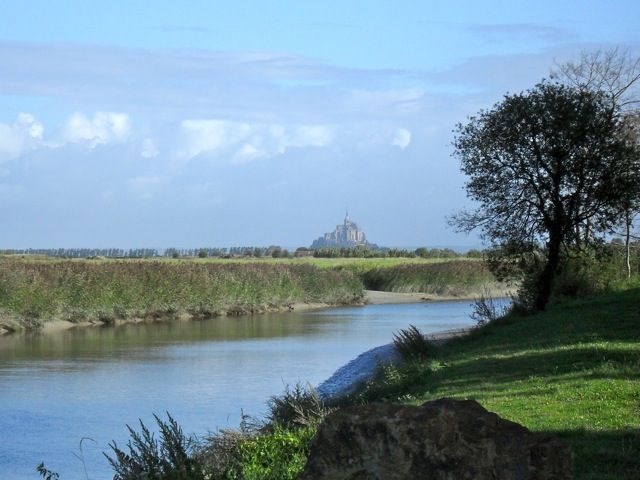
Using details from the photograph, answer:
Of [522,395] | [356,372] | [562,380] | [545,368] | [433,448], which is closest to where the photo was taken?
[433,448]

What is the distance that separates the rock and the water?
9543 mm

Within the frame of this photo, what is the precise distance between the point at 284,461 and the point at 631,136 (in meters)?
20.6

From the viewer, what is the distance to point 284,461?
32.0ft

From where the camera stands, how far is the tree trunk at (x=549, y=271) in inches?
1067

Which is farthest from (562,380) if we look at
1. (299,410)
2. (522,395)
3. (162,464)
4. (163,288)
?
(163,288)

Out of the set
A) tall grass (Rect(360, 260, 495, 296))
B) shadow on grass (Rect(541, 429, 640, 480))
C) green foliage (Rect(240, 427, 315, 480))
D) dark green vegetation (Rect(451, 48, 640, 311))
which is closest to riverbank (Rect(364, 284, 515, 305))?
tall grass (Rect(360, 260, 495, 296))

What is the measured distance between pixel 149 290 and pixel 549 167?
24840 millimetres

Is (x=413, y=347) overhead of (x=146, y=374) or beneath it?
overhead

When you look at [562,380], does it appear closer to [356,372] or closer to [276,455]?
[276,455]

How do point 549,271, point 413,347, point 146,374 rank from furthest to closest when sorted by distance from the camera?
point 549,271, point 146,374, point 413,347

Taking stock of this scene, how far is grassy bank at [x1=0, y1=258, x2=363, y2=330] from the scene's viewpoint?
132 ft

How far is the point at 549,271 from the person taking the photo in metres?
27.2

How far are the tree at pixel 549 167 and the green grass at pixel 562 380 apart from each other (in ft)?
13.9

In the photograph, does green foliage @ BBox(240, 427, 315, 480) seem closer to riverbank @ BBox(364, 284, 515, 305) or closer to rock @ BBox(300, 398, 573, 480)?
rock @ BBox(300, 398, 573, 480)
